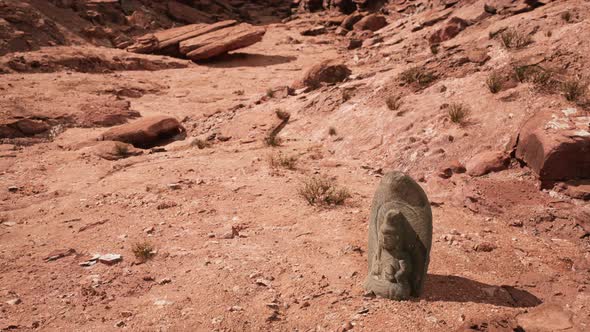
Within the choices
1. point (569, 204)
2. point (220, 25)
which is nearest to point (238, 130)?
point (569, 204)

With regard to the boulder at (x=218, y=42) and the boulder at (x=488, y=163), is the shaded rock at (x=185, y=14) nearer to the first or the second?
the boulder at (x=218, y=42)

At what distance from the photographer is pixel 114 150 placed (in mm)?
8922

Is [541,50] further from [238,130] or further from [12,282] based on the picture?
[12,282]

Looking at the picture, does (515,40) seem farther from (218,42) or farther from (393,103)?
(218,42)

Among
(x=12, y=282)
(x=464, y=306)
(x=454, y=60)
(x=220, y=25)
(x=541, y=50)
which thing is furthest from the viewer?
(x=220, y=25)

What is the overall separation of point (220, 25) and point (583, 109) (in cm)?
1511

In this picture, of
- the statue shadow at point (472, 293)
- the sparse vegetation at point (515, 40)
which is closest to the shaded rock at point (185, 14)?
the sparse vegetation at point (515, 40)

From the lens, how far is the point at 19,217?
6.29 m

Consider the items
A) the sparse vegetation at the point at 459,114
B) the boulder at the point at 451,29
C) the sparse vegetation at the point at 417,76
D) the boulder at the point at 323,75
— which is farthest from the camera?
the boulder at the point at 451,29

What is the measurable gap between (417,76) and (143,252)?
20.2ft

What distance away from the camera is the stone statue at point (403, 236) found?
12.3 ft

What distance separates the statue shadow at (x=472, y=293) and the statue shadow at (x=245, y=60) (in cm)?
1394

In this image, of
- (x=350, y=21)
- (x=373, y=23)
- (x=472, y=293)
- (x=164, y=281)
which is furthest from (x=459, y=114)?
(x=350, y=21)

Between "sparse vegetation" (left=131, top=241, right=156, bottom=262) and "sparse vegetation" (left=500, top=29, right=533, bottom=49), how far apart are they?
7195 mm
